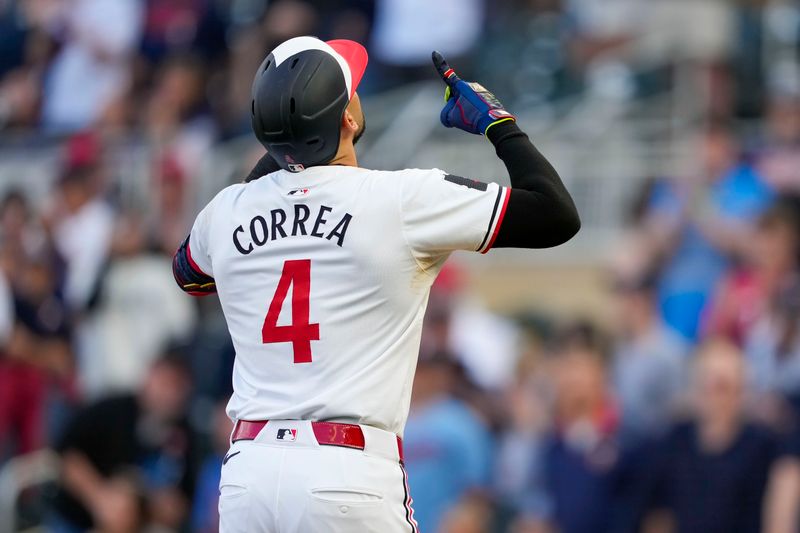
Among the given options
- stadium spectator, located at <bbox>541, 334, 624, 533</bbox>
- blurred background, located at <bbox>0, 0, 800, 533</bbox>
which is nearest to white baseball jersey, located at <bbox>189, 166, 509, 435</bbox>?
blurred background, located at <bbox>0, 0, 800, 533</bbox>

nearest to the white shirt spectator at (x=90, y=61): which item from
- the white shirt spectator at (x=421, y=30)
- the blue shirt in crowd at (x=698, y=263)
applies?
the white shirt spectator at (x=421, y=30)

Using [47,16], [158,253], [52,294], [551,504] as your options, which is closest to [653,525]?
[551,504]

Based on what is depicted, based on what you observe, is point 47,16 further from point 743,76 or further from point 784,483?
point 784,483

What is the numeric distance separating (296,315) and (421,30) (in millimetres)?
8188

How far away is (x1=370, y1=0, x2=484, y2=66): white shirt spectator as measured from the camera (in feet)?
39.1

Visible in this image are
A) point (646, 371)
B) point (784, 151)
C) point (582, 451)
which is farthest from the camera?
point (784, 151)

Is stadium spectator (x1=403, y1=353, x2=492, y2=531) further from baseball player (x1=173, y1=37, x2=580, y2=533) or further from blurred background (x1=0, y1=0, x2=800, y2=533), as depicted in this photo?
baseball player (x1=173, y1=37, x2=580, y2=533)

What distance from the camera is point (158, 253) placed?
10.2 metres

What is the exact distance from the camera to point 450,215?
12.9 feet

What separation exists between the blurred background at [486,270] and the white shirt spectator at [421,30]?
20mm

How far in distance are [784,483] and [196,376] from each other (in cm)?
466

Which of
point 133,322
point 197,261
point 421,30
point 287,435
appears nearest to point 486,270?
point 421,30

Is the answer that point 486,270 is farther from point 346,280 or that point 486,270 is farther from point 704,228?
point 346,280

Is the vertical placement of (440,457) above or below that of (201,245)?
below
